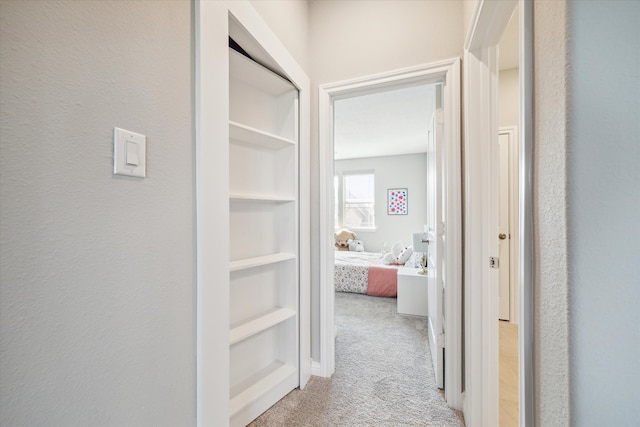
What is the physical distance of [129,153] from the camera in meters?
0.70

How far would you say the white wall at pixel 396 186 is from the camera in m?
6.13

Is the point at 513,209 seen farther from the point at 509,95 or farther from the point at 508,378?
the point at 508,378

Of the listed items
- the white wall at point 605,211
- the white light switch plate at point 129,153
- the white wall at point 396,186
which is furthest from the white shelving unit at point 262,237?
the white wall at point 396,186

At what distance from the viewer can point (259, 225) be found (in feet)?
5.66

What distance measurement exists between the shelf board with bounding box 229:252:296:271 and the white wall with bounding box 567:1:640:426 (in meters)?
1.24

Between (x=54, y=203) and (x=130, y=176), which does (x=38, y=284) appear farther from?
(x=130, y=176)

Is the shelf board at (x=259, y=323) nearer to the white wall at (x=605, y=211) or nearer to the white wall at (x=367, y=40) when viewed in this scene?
the white wall at (x=367, y=40)

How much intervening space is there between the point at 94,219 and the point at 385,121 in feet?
13.0

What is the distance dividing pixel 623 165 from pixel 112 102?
1.08 m

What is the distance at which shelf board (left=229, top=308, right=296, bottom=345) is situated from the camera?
4.65 ft

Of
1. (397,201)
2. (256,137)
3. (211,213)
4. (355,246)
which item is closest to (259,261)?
(211,213)

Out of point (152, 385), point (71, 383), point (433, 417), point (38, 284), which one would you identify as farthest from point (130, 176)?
point (433, 417)

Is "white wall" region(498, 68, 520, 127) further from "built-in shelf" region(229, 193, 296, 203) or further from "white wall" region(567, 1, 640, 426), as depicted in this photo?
"white wall" region(567, 1, 640, 426)

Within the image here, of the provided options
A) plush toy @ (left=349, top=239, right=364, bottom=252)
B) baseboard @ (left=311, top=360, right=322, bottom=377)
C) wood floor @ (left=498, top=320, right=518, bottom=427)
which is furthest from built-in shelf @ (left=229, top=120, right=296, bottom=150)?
plush toy @ (left=349, top=239, right=364, bottom=252)
